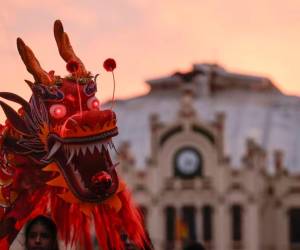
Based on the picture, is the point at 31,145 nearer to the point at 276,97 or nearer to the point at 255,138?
the point at 255,138

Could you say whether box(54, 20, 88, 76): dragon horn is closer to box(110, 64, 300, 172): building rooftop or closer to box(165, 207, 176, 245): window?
box(165, 207, 176, 245): window

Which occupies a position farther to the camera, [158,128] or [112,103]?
[158,128]

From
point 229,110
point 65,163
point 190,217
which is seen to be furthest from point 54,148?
point 229,110

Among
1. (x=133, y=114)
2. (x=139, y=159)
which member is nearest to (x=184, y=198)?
(x=139, y=159)

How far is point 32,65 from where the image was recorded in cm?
892

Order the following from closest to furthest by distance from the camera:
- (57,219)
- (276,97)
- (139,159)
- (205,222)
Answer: (57,219)
(205,222)
(139,159)
(276,97)

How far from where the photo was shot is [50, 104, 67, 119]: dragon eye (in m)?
8.72

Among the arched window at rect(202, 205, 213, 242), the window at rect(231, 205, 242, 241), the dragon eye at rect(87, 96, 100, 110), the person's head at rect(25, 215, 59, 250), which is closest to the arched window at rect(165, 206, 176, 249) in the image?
the arched window at rect(202, 205, 213, 242)

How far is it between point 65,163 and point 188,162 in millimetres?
50228

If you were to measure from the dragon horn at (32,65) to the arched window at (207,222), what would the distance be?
166ft

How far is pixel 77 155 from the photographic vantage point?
8.38 m

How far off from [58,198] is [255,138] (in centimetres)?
5727

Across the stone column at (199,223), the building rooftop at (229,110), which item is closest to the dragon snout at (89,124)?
the stone column at (199,223)

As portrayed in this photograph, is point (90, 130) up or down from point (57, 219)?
up
